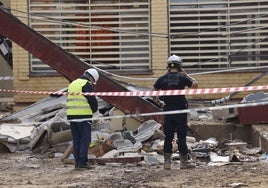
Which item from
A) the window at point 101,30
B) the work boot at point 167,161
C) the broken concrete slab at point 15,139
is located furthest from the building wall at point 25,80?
the work boot at point 167,161

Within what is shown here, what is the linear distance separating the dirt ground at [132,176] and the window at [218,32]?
22.5ft

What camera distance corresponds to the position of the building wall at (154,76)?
1703 centimetres

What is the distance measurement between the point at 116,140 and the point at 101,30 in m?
5.85

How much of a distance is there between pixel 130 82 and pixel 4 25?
470cm

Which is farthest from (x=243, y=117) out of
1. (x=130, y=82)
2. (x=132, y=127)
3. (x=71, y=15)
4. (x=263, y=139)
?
(x=71, y=15)

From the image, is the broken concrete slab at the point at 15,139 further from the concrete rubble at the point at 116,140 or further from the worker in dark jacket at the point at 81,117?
the worker in dark jacket at the point at 81,117

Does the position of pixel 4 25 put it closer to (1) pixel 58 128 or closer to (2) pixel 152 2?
(1) pixel 58 128

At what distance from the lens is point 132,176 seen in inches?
375

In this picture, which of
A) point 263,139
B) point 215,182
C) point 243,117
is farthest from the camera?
point 243,117

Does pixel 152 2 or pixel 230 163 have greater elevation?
pixel 152 2

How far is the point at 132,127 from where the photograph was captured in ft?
44.1

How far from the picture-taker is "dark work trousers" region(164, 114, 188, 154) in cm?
1013

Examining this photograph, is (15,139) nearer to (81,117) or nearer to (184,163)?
(81,117)

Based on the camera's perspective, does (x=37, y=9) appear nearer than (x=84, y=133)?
No
